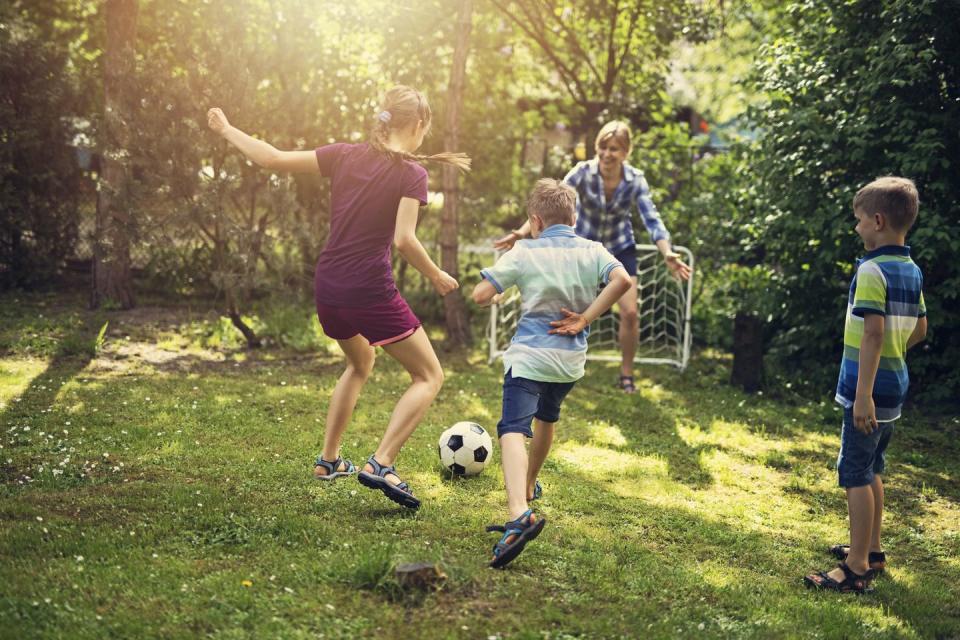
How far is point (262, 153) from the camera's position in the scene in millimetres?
3953

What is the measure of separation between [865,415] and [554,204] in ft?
5.03

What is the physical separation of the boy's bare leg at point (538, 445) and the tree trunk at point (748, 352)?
384cm

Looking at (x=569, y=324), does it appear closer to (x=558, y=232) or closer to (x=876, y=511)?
(x=558, y=232)

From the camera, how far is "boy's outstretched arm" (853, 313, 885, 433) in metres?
3.39

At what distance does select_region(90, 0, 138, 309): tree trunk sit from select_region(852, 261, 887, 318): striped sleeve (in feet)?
21.1

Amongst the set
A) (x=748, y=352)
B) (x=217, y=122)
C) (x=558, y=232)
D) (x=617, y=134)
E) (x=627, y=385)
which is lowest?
(x=627, y=385)

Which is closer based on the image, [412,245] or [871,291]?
[871,291]

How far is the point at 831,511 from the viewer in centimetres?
471

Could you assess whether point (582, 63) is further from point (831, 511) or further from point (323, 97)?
point (831, 511)

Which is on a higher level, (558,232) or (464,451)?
(558,232)

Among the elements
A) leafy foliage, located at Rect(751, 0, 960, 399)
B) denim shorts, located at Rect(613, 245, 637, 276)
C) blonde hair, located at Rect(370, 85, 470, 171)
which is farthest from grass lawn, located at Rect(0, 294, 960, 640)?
blonde hair, located at Rect(370, 85, 470, 171)

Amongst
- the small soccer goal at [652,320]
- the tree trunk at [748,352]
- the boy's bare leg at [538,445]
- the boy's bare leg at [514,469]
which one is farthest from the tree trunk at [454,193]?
the boy's bare leg at [514,469]

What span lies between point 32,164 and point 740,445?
7.87m

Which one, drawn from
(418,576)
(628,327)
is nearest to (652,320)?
(628,327)
